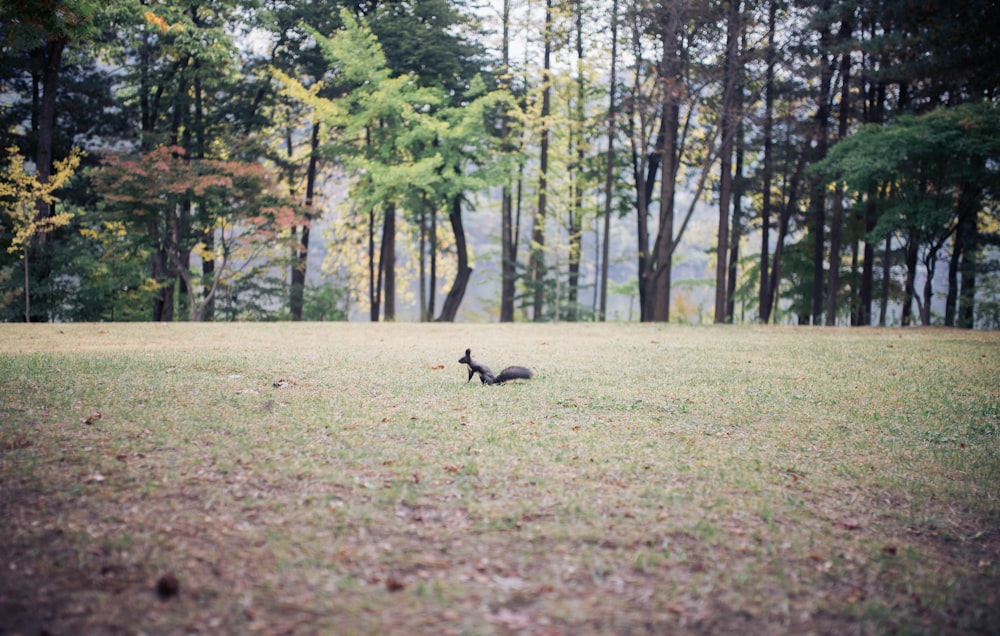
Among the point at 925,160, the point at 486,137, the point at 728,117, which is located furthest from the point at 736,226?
the point at 486,137

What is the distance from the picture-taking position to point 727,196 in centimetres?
1728

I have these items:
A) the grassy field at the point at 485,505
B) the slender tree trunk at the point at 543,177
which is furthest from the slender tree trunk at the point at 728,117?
the grassy field at the point at 485,505

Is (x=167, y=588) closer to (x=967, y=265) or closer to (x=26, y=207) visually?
(x=26, y=207)

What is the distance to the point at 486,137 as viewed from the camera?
1986 cm

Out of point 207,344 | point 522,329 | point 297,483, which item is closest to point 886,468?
point 297,483

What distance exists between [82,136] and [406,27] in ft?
38.4

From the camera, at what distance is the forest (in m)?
15.8

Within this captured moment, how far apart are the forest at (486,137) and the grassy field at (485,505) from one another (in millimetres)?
11166

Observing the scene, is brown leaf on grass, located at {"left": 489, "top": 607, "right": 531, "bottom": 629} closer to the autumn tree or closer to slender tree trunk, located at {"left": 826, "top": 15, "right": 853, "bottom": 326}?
the autumn tree

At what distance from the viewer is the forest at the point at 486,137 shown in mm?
15836

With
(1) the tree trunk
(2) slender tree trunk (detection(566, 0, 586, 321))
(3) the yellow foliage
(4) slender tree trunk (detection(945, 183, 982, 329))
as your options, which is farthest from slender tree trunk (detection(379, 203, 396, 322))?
(4) slender tree trunk (detection(945, 183, 982, 329))

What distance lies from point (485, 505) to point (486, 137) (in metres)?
17.7

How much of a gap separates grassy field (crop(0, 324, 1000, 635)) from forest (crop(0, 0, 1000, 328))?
36.6 feet

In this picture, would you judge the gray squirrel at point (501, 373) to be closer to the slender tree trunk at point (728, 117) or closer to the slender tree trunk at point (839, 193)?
the slender tree trunk at point (728, 117)
